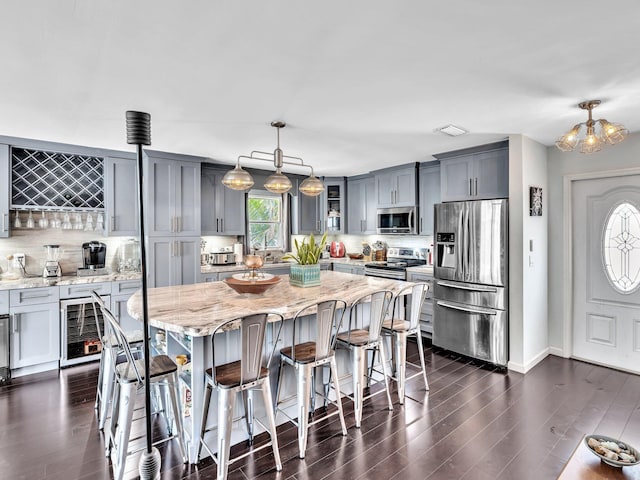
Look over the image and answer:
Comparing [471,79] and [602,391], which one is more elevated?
[471,79]

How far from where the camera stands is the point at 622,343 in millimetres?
3674

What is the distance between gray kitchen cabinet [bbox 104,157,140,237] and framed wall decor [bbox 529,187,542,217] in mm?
4631

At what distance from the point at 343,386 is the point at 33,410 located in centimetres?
262

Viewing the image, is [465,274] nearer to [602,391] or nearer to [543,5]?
[602,391]

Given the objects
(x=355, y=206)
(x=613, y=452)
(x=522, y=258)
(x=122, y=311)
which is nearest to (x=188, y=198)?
(x=122, y=311)

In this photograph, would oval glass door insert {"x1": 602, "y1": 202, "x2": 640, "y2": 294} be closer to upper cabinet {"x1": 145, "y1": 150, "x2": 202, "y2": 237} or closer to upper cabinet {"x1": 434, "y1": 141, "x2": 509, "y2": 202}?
upper cabinet {"x1": 434, "y1": 141, "x2": 509, "y2": 202}

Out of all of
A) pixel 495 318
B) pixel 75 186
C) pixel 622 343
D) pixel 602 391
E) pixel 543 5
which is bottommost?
pixel 602 391

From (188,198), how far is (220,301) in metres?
2.42

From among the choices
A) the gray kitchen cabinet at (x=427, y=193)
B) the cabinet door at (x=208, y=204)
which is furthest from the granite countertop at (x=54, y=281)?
the gray kitchen cabinet at (x=427, y=193)

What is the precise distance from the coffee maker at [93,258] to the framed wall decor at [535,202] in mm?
5066

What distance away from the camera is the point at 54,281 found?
12.1 feet

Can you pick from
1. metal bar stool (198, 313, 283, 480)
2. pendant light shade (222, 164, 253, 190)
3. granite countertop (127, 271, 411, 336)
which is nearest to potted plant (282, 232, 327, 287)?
granite countertop (127, 271, 411, 336)

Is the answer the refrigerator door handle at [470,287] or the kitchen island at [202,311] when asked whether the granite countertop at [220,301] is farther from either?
the refrigerator door handle at [470,287]

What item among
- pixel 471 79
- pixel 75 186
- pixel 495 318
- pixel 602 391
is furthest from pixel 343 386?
pixel 75 186
